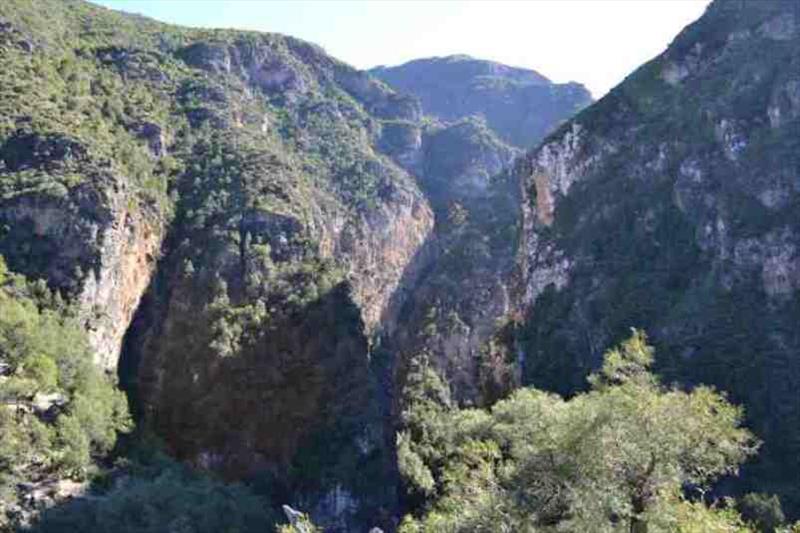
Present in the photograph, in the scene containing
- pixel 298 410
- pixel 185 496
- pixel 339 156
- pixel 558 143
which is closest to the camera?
pixel 185 496

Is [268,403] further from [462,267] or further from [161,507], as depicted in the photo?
[462,267]

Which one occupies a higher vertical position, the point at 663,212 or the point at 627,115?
the point at 627,115

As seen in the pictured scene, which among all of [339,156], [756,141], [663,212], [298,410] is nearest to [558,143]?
[663,212]

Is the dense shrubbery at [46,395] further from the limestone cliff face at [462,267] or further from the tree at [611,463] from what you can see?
the tree at [611,463]

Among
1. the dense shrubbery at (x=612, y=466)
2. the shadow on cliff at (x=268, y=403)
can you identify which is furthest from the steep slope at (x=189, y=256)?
the dense shrubbery at (x=612, y=466)

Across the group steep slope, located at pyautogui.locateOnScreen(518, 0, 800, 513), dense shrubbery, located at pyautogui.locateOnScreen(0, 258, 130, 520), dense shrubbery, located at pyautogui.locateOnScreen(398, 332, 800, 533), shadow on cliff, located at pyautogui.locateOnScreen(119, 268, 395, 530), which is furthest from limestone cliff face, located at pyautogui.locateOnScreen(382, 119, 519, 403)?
dense shrubbery, located at pyautogui.locateOnScreen(398, 332, 800, 533)

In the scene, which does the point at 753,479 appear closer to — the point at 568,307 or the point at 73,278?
the point at 568,307

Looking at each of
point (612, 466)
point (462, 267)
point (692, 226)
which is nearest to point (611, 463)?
point (612, 466)
